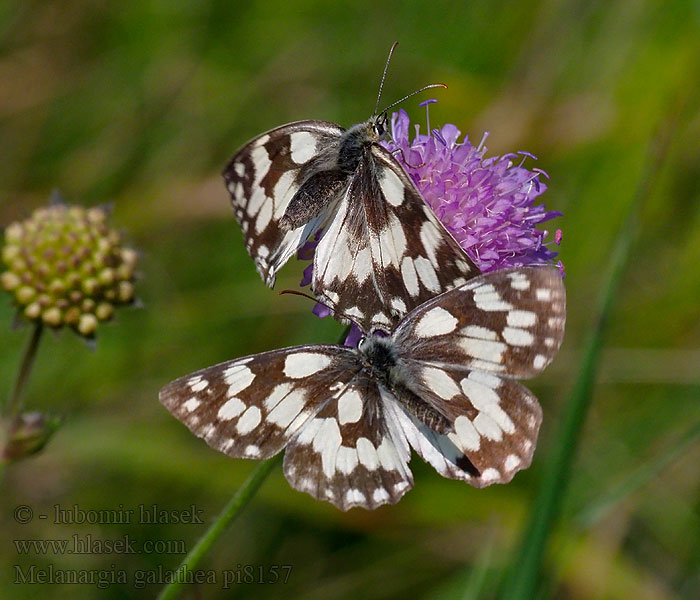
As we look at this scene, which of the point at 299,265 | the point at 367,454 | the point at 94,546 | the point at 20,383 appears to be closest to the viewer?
the point at 367,454

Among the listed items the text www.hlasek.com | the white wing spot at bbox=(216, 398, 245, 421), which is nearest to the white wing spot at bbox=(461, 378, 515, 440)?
the white wing spot at bbox=(216, 398, 245, 421)

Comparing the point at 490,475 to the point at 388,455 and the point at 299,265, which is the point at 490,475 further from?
the point at 299,265

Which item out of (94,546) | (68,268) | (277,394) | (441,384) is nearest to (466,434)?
(441,384)

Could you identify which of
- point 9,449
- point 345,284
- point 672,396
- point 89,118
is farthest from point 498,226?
point 89,118

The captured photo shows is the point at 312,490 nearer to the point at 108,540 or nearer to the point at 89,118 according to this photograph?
the point at 108,540

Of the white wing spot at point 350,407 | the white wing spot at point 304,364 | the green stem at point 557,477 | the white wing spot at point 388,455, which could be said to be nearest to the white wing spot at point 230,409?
the white wing spot at point 304,364

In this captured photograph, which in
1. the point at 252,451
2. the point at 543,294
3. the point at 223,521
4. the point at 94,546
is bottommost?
the point at 94,546
